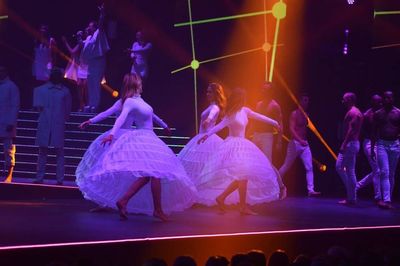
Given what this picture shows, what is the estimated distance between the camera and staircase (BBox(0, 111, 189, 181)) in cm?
1384

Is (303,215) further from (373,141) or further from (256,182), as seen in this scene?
(373,141)

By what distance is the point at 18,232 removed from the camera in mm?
6676

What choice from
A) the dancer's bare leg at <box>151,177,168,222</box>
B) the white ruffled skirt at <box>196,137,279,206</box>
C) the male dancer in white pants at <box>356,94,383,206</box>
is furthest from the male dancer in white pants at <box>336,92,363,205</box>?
A: the dancer's bare leg at <box>151,177,168,222</box>

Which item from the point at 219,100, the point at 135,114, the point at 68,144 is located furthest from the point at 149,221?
the point at 68,144

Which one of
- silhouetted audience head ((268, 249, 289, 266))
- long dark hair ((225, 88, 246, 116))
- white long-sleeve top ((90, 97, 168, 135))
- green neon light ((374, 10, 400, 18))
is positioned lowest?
silhouetted audience head ((268, 249, 289, 266))

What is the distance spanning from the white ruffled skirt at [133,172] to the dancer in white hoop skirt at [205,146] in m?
0.98

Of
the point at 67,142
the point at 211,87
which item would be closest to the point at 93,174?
the point at 211,87

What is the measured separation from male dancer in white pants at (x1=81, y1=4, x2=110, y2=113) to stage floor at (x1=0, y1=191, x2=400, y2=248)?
13.4ft

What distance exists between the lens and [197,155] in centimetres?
1008

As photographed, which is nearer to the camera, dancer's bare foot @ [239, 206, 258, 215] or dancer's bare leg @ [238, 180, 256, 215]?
dancer's bare leg @ [238, 180, 256, 215]

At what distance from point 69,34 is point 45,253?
49.1ft

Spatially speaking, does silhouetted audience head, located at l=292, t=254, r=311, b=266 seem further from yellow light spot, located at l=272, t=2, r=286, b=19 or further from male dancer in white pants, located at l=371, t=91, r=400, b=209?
yellow light spot, located at l=272, t=2, r=286, b=19

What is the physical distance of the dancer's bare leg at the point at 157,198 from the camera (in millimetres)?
8156

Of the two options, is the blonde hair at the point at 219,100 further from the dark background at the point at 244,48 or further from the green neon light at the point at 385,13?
the green neon light at the point at 385,13
